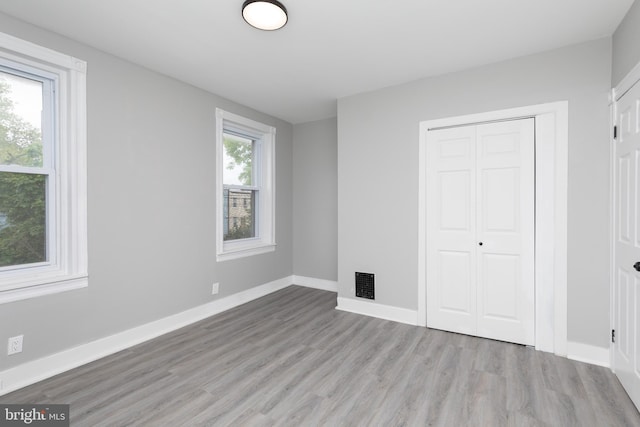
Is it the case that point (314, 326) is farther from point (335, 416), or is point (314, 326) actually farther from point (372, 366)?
point (335, 416)

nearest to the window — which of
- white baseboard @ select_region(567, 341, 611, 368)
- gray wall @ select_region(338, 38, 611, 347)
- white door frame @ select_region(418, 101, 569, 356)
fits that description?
gray wall @ select_region(338, 38, 611, 347)

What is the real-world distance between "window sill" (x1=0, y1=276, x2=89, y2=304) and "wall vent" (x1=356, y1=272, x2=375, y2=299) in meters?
2.70

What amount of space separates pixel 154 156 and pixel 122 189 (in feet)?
1.51

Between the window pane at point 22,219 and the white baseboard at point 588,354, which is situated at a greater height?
the window pane at point 22,219

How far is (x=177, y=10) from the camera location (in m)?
2.16

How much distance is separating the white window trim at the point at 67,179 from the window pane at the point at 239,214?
5.67 feet

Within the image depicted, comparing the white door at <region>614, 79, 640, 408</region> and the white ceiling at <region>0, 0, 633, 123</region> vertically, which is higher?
the white ceiling at <region>0, 0, 633, 123</region>

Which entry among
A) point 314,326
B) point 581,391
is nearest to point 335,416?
point 314,326

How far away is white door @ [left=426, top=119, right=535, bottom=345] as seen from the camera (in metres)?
2.81

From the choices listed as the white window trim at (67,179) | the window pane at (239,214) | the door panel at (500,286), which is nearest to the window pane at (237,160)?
the window pane at (239,214)

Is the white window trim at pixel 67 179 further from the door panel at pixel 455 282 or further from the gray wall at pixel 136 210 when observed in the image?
the door panel at pixel 455 282

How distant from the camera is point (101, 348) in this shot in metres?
2.64

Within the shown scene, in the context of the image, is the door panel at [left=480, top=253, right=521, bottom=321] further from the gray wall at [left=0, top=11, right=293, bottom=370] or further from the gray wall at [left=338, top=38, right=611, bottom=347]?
→ the gray wall at [left=0, top=11, right=293, bottom=370]

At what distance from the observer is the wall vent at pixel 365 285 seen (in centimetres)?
362
